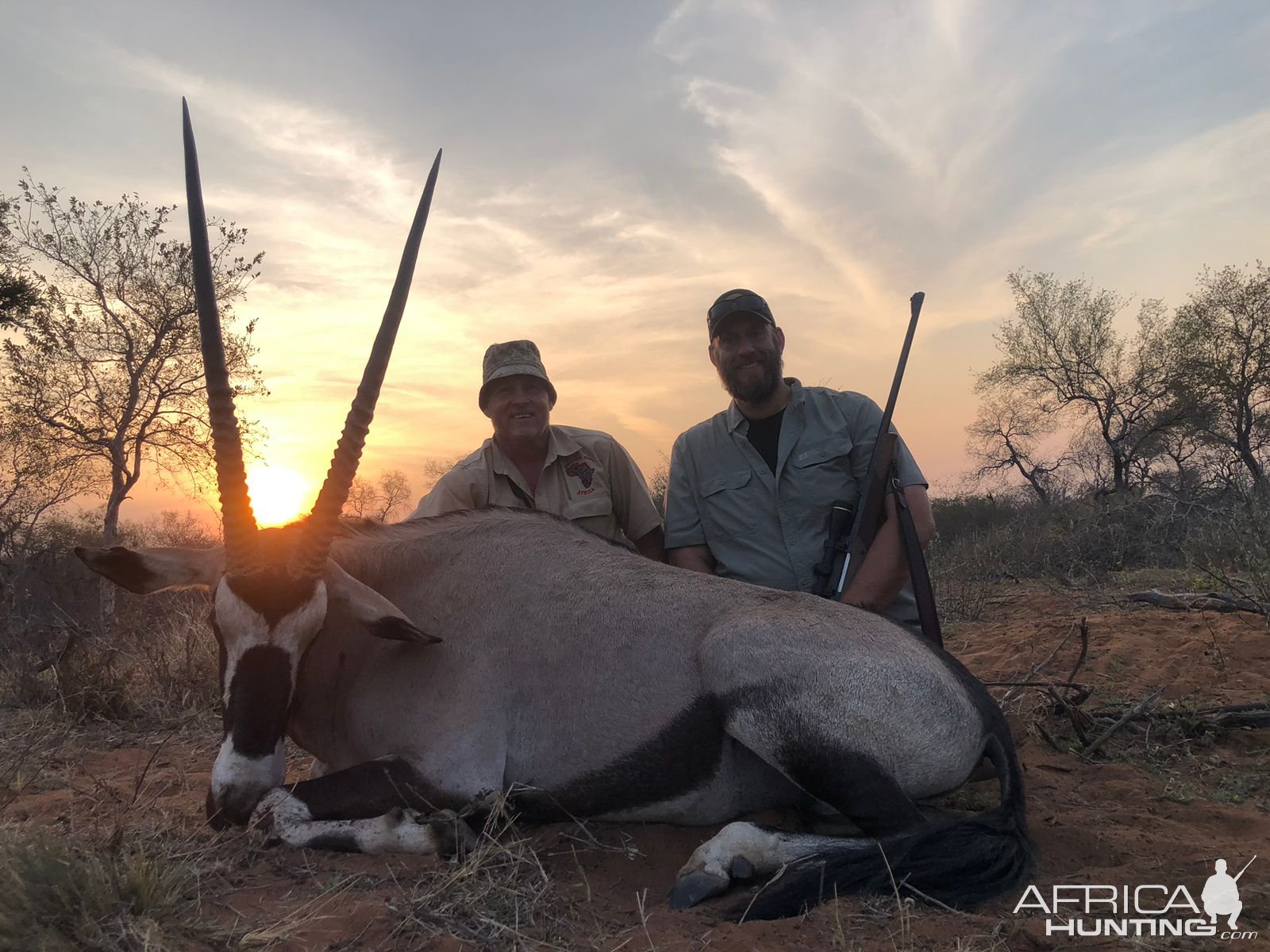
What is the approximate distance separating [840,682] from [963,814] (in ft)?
2.21

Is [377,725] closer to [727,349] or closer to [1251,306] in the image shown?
[727,349]

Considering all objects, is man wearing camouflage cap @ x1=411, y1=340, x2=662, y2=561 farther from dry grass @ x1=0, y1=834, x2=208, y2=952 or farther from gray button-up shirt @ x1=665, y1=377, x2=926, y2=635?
dry grass @ x1=0, y1=834, x2=208, y2=952

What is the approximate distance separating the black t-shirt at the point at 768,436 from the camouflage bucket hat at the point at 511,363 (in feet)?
4.81

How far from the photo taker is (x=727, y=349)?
569cm

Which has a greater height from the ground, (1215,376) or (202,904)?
(1215,376)

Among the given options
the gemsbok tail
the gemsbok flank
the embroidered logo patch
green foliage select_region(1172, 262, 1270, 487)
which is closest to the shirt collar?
the embroidered logo patch

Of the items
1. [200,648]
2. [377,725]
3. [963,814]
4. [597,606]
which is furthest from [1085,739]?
[200,648]

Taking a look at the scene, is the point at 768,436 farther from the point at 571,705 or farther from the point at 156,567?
the point at 156,567

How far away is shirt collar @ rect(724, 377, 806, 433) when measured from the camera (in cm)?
564

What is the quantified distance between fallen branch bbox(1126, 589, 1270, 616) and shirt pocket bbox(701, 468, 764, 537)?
3.72 m

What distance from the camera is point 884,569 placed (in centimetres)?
494

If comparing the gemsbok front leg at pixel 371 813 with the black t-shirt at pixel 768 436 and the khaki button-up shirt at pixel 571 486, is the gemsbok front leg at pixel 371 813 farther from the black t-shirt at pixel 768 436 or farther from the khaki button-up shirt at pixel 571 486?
the black t-shirt at pixel 768 436

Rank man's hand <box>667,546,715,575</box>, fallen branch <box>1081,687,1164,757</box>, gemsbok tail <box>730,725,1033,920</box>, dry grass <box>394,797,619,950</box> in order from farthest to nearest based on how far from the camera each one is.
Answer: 1. man's hand <box>667,546,715,575</box>
2. fallen branch <box>1081,687,1164,757</box>
3. gemsbok tail <box>730,725,1033,920</box>
4. dry grass <box>394,797,619,950</box>

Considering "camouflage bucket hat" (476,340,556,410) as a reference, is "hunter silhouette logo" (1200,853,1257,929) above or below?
below
